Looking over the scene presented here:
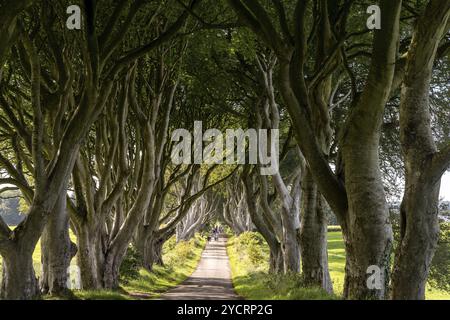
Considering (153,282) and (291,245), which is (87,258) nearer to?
(291,245)

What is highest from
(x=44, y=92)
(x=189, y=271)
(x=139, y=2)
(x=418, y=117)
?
(x=139, y=2)

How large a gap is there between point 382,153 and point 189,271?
14.9 meters

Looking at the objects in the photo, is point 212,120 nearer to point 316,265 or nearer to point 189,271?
point 189,271

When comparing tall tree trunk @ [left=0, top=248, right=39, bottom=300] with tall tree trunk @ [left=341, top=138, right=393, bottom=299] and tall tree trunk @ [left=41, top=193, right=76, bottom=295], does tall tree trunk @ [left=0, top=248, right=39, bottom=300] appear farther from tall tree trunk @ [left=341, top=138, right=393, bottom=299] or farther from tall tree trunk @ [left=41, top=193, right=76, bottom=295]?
tall tree trunk @ [left=341, top=138, right=393, bottom=299]

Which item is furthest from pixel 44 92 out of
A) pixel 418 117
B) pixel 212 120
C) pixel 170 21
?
pixel 212 120

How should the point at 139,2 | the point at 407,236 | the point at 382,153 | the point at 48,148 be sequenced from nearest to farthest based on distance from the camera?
1. the point at 407,236
2. the point at 139,2
3. the point at 48,148
4. the point at 382,153

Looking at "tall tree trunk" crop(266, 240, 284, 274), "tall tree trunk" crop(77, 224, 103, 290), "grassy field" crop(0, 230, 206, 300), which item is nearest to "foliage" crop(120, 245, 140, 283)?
"grassy field" crop(0, 230, 206, 300)

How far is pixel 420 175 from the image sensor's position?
637cm

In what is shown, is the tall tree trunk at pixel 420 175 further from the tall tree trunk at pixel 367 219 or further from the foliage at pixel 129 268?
the foliage at pixel 129 268

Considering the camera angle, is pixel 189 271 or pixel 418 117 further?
pixel 189 271

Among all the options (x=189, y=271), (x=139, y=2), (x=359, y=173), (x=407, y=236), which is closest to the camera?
(x=407, y=236)

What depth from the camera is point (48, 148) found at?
11062mm

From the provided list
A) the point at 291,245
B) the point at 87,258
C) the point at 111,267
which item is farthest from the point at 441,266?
the point at 87,258

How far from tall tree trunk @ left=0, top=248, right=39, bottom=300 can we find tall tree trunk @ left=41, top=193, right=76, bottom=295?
259 cm
